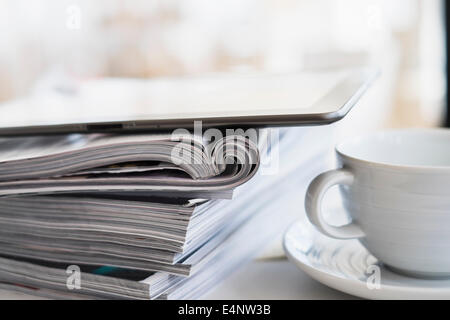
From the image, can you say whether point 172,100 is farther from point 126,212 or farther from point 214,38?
point 214,38

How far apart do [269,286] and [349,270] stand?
6 centimetres

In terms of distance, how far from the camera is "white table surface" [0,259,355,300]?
0.34 meters

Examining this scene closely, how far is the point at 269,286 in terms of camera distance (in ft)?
1.15

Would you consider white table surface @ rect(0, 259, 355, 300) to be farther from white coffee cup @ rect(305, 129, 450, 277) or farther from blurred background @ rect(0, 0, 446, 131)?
blurred background @ rect(0, 0, 446, 131)

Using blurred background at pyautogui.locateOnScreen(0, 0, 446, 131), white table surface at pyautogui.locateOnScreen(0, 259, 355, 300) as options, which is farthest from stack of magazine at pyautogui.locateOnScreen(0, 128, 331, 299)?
blurred background at pyautogui.locateOnScreen(0, 0, 446, 131)

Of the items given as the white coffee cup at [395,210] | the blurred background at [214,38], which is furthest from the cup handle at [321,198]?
the blurred background at [214,38]

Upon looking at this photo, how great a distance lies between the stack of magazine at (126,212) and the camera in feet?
0.98

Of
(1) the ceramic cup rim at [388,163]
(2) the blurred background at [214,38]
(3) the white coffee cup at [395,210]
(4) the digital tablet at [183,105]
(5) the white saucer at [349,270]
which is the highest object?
(2) the blurred background at [214,38]

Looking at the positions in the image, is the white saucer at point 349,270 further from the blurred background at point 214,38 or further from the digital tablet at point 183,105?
the blurred background at point 214,38

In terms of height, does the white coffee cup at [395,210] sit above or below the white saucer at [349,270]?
above

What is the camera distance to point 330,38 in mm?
3453

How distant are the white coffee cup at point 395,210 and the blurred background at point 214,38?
2373 millimetres

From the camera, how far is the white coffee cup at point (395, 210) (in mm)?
293

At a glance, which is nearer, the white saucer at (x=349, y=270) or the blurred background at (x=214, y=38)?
the white saucer at (x=349, y=270)
